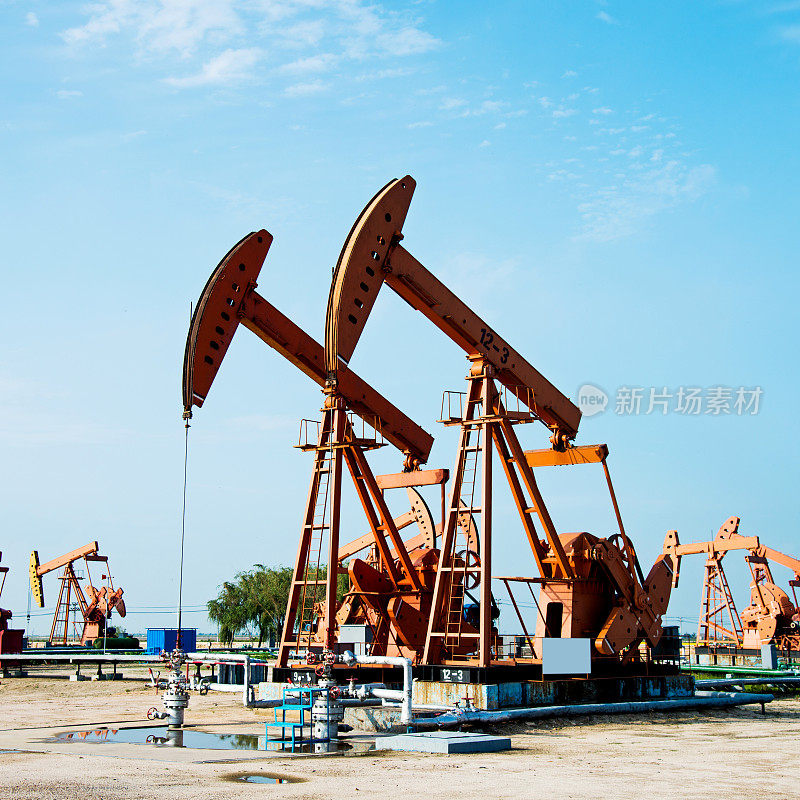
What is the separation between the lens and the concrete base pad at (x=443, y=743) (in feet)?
37.8

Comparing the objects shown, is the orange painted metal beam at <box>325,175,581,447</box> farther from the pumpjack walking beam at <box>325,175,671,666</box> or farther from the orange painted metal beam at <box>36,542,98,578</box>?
the orange painted metal beam at <box>36,542,98,578</box>

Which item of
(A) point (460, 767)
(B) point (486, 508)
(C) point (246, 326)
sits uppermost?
(C) point (246, 326)

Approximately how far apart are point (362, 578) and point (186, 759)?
1012 cm

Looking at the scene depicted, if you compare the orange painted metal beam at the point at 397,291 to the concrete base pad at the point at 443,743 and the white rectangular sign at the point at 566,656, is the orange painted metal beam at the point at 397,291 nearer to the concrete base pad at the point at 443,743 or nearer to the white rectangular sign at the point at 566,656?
the white rectangular sign at the point at 566,656

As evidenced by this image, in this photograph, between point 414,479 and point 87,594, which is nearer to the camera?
point 414,479

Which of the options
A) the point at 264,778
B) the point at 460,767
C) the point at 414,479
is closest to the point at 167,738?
the point at 264,778

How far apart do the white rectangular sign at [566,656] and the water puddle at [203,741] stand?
5370 mm

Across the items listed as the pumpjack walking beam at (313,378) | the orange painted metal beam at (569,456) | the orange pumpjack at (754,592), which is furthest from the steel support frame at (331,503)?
the orange pumpjack at (754,592)

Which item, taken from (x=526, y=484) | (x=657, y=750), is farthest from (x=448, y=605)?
(x=657, y=750)

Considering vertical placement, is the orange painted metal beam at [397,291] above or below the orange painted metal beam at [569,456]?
above

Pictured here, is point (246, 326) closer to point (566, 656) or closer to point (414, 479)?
point (414, 479)

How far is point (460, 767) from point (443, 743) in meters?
1.16

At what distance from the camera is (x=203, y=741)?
41.7 ft

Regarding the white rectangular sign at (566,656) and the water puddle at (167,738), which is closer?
the water puddle at (167,738)
